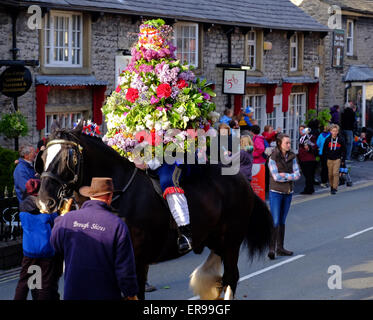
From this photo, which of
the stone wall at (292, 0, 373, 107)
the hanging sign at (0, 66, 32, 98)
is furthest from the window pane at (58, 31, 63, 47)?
the stone wall at (292, 0, 373, 107)

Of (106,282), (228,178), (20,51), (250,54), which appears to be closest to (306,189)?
(250,54)

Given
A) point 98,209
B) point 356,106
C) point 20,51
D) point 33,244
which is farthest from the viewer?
point 356,106

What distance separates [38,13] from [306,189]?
8.60 meters

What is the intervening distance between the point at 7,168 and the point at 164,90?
666 cm

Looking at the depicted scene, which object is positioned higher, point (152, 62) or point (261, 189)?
point (152, 62)

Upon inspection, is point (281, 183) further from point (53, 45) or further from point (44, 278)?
point (53, 45)

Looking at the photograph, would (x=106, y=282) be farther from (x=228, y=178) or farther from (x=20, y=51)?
(x=20, y=51)

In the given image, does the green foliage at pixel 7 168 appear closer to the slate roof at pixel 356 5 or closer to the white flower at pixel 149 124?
the white flower at pixel 149 124

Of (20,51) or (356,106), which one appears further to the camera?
(356,106)

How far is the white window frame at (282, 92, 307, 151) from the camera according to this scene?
27125 millimetres

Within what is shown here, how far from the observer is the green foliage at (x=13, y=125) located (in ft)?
51.4

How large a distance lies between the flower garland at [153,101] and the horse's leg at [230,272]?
1.77 metres

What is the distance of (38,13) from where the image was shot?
16.7 m

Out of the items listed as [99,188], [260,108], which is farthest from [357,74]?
[99,188]
